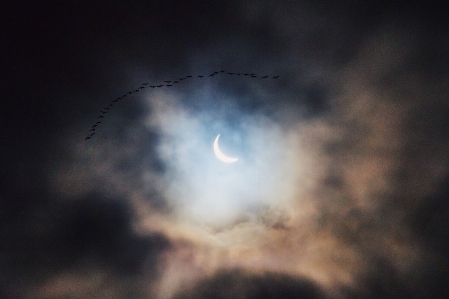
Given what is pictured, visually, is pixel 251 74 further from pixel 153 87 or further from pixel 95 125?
pixel 95 125

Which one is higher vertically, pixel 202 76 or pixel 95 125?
pixel 202 76

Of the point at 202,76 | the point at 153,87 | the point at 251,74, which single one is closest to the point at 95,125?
the point at 153,87

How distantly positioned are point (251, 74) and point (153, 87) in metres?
19.2

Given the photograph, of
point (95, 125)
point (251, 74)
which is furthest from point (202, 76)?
point (95, 125)

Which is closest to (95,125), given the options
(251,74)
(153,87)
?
(153,87)

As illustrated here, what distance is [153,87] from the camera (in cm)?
7262

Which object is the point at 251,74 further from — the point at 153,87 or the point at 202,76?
the point at 153,87

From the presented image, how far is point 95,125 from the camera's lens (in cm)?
7494

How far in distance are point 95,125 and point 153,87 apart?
46.4ft

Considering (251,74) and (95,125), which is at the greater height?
(251,74)

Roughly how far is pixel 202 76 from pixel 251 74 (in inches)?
379

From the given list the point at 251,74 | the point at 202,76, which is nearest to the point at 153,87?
the point at 202,76

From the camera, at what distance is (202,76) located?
7312cm
